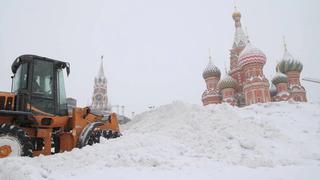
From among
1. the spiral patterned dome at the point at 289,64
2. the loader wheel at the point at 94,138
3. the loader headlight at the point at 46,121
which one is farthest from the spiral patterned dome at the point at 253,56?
the loader headlight at the point at 46,121

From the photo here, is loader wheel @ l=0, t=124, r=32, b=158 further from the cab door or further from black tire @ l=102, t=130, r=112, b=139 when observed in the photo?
black tire @ l=102, t=130, r=112, b=139

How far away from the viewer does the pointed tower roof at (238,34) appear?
45.1 m

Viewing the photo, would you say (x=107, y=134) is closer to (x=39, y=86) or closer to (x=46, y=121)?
(x=46, y=121)

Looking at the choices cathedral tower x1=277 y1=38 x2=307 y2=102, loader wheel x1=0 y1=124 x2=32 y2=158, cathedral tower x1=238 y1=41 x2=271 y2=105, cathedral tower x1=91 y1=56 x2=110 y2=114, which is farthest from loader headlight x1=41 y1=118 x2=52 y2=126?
cathedral tower x1=91 y1=56 x2=110 y2=114

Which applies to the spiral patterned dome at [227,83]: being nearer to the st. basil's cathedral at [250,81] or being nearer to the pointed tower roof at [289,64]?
the st. basil's cathedral at [250,81]

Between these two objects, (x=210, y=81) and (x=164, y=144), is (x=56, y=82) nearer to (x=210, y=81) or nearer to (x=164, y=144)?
(x=164, y=144)

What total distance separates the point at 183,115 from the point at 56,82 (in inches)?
215

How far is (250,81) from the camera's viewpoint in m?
34.9

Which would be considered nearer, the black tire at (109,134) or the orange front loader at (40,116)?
the orange front loader at (40,116)

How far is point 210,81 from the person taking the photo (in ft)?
139

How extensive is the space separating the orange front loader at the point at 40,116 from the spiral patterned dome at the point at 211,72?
35325 mm

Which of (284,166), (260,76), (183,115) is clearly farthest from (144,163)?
(260,76)

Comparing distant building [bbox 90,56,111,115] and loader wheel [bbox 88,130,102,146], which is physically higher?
distant building [bbox 90,56,111,115]

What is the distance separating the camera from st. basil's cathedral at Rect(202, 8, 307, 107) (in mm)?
34781
